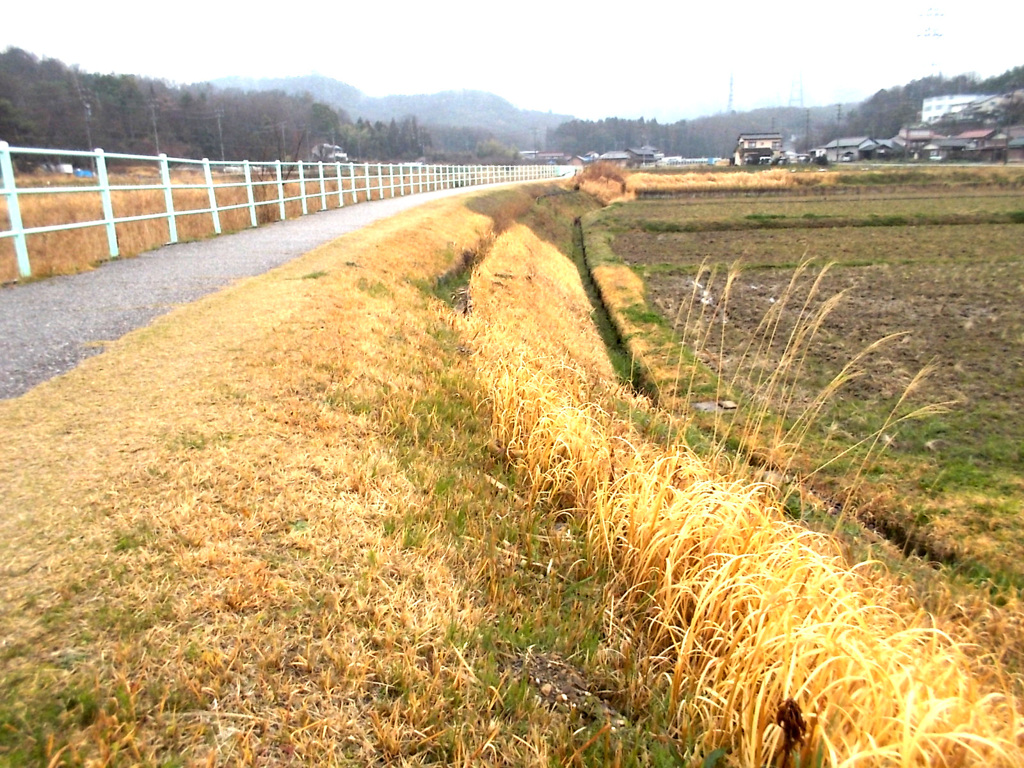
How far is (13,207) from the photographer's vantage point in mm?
7504

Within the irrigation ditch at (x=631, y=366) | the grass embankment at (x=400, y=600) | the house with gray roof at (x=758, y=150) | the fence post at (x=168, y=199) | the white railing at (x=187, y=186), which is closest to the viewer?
the grass embankment at (x=400, y=600)

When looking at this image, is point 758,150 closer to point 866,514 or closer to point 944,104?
point 944,104

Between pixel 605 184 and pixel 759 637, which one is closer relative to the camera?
pixel 759 637

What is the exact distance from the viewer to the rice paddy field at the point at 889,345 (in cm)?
570

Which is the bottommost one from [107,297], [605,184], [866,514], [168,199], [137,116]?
[866,514]

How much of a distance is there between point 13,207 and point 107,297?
5.87 feet

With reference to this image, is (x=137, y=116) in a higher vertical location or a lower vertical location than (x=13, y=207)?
higher

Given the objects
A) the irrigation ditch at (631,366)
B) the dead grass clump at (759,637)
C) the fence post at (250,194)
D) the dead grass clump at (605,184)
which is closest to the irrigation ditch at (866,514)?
the irrigation ditch at (631,366)

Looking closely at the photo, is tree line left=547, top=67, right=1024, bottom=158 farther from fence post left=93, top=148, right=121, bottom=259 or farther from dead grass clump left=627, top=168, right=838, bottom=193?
fence post left=93, top=148, right=121, bottom=259

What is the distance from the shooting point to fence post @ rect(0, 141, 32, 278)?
7430 mm

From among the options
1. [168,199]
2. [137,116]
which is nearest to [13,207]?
[168,199]

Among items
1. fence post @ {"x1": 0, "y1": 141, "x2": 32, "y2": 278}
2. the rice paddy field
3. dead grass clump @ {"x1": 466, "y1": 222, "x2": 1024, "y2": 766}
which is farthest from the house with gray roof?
dead grass clump @ {"x1": 466, "y1": 222, "x2": 1024, "y2": 766}

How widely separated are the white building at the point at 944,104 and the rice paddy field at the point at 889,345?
116m

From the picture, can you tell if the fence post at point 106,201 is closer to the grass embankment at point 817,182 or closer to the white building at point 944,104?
the grass embankment at point 817,182
